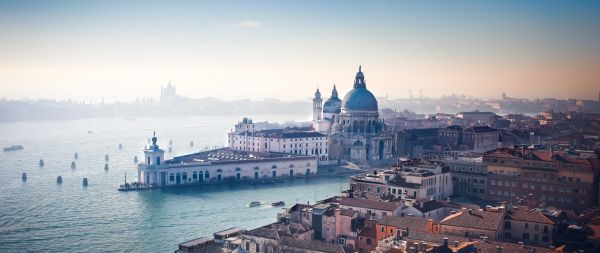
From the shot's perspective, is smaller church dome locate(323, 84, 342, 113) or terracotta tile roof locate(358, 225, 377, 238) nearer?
terracotta tile roof locate(358, 225, 377, 238)

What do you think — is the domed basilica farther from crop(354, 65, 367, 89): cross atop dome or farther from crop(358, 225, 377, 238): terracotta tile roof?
crop(358, 225, 377, 238): terracotta tile roof

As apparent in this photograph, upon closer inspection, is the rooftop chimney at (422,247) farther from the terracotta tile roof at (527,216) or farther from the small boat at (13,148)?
the small boat at (13,148)

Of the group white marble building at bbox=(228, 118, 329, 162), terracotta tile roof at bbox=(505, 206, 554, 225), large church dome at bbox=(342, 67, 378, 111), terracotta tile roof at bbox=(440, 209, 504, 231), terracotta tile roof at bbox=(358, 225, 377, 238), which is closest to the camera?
terracotta tile roof at bbox=(440, 209, 504, 231)

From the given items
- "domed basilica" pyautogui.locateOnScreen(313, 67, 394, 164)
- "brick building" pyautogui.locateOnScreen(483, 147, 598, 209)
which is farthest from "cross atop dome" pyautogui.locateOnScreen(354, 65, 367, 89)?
"brick building" pyautogui.locateOnScreen(483, 147, 598, 209)

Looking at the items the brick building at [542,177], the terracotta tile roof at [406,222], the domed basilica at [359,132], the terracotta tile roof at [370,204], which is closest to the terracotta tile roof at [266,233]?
the terracotta tile roof at [406,222]

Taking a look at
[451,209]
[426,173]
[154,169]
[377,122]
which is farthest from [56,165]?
[451,209]

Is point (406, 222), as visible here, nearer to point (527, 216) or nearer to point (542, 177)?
point (527, 216)
